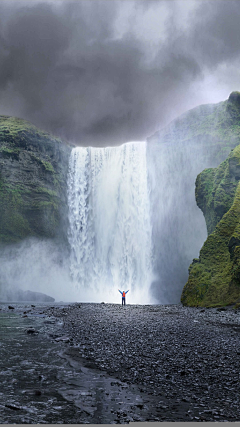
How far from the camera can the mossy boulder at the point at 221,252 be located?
2146cm

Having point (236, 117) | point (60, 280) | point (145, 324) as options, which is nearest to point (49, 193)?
point (60, 280)

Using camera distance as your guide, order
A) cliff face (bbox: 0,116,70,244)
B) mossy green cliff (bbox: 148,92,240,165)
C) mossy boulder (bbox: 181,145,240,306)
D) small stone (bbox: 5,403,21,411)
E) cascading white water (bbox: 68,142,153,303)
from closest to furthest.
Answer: small stone (bbox: 5,403,21,411) → mossy boulder (bbox: 181,145,240,306) → mossy green cliff (bbox: 148,92,240,165) → cascading white water (bbox: 68,142,153,303) → cliff face (bbox: 0,116,70,244)

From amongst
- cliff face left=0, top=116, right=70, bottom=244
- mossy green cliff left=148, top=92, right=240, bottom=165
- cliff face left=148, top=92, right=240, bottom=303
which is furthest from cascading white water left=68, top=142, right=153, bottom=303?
mossy green cliff left=148, top=92, right=240, bottom=165

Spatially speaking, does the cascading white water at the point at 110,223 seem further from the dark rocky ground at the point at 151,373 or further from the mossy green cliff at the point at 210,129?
the dark rocky ground at the point at 151,373

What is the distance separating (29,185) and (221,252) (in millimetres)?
34864

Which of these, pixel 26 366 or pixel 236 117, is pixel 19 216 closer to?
pixel 236 117

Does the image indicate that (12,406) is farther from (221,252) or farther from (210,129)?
(210,129)

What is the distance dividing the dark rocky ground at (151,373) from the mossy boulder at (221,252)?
9.55 meters

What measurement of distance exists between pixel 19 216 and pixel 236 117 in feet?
117

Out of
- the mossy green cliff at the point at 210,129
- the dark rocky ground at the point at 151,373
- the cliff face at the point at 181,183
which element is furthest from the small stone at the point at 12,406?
the mossy green cliff at the point at 210,129

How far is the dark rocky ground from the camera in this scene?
16.7ft

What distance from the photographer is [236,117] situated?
41094 mm

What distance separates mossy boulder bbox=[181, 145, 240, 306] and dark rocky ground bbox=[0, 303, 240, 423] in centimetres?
955

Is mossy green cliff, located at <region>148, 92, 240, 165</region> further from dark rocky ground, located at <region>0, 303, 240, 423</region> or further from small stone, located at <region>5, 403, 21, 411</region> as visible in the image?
small stone, located at <region>5, 403, 21, 411</region>
